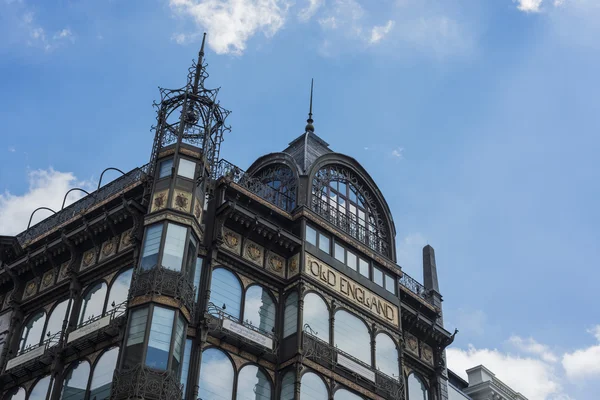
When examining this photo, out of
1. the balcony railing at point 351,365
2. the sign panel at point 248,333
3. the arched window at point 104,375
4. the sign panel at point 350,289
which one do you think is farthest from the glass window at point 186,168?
the balcony railing at point 351,365

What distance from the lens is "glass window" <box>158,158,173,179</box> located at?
3900cm

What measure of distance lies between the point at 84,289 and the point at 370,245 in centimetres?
1426

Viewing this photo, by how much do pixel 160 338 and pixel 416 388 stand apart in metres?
16.1

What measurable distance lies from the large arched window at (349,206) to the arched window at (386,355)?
16.9ft

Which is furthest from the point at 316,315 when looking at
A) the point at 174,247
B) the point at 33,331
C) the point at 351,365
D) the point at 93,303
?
the point at 33,331

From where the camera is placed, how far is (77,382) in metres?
37.0

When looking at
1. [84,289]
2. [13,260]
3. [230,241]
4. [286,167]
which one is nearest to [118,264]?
[84,289]

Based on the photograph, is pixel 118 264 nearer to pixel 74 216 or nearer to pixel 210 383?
pixel 74 216

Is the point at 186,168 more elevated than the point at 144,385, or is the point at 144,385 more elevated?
the point at 186,168

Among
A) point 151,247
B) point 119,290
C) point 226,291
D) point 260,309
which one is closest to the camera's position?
point 151,247

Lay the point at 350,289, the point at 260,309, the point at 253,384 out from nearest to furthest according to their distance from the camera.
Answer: the point at 253,384, the point at 260,309, the point at 350,289

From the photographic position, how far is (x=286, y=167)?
45719 mm

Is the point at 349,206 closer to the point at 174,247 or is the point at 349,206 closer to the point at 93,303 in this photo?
the point at 174,247

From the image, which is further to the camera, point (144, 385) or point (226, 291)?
point (226, 291)
